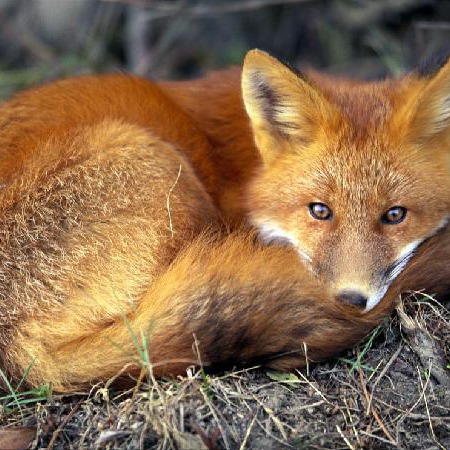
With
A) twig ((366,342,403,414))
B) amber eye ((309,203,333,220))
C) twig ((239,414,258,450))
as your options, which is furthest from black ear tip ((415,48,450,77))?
twig ((239,414,258,450))

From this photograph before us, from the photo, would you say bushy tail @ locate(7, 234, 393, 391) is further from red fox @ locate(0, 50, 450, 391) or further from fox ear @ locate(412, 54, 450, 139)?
fox ear @ locate(412, 54, 450, 139)

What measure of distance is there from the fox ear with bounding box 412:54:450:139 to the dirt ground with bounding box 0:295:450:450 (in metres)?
0.84

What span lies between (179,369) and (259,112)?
136 cm

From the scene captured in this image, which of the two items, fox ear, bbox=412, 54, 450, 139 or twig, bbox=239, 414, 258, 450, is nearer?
twig, bbox=239, 414, 258, 450

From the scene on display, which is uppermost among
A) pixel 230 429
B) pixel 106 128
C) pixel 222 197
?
pixel 106 128

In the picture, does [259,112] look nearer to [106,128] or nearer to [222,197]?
[222,197]

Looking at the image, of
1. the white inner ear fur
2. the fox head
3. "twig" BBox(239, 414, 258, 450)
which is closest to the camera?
"twig" BBox(239, 414, 258, 450)

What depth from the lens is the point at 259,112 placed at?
11.8 feet

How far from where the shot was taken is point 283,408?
3.01 meters

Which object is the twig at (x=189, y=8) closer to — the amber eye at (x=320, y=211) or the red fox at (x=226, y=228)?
the red fox at (x=226, y=228)

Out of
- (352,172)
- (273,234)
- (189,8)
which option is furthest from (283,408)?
(189,8)

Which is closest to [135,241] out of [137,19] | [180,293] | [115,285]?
[115,285]

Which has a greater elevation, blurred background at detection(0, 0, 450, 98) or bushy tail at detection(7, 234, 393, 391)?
blurred background at detection(0, 0, 450, 98)

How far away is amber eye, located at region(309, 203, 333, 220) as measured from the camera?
11.0ft
